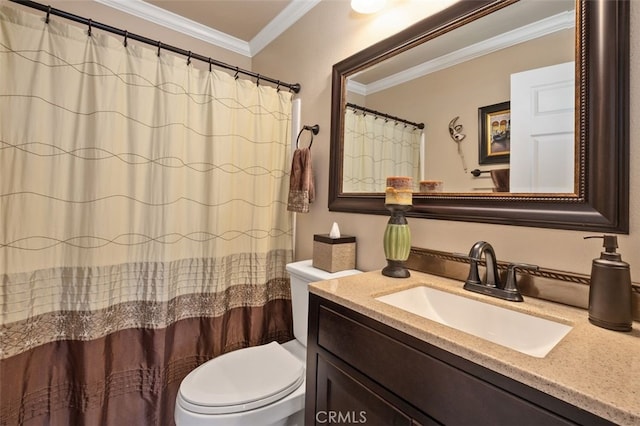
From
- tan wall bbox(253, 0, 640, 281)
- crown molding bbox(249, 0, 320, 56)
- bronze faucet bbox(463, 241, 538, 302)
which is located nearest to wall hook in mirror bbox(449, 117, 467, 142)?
tan wall bbox(253, 0, 640, 281)

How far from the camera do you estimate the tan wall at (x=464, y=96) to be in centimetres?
90

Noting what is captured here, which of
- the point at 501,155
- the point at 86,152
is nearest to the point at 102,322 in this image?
the point at 86,152

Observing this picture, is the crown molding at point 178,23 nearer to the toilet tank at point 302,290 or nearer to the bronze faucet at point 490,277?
the toilet tank at point 302,290

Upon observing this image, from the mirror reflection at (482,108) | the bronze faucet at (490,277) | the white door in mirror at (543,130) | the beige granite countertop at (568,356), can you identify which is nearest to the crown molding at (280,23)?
the mirror reflection at (482,108)

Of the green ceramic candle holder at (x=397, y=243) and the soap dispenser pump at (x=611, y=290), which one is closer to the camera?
the soap dispenser pump at (x=611, y=290)

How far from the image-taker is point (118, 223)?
1.36m

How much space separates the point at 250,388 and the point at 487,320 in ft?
2.90

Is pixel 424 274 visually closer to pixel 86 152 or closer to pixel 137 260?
pixel 137 260

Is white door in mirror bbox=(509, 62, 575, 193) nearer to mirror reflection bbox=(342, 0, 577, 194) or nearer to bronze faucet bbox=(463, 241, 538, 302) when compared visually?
mirror reflection bbox=(342, 0, 577, 194)

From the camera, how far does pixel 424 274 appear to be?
44.4 inches

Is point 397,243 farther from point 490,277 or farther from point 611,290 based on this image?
point 611,290

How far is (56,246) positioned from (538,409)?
1.70 metres
